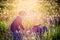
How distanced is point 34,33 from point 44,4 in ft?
1.23

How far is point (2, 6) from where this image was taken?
2943 millimetres

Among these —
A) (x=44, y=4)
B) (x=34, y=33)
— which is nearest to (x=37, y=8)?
(x=44, y=4)

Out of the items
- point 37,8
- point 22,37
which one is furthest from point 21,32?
point 37,8

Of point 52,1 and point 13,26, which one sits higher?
point 52,1

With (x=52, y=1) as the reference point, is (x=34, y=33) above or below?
below

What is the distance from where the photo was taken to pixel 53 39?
9.50ft

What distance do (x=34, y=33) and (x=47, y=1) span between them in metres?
0.42

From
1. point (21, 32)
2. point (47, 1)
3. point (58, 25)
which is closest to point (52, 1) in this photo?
point (47, 1)

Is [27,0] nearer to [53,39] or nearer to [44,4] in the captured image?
[44,4]

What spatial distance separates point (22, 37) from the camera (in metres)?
2.89

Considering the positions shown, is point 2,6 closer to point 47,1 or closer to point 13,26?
point 13,26

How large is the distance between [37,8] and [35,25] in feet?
0.71

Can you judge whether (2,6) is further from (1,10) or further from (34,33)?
(34,33)

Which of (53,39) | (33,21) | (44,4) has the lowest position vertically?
(53,39)
